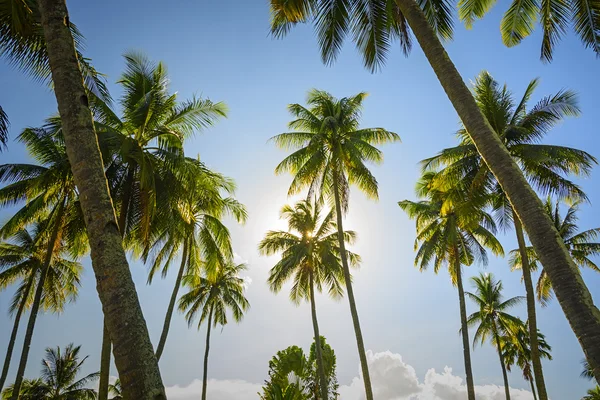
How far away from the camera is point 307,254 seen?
917 inches

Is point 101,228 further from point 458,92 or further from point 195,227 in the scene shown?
point 195,227

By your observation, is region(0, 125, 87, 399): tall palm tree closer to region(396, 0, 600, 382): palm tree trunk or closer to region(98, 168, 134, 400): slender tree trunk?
region(98, 168, 134, 400): slender tree trunk

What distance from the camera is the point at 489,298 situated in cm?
2952

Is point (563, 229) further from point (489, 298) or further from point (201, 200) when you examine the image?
point (201, 200)

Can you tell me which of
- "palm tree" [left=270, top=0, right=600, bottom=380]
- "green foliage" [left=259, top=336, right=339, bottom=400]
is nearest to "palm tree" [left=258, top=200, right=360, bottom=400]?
"green foliage" [left=259, top=336, right=339, bottom=400]

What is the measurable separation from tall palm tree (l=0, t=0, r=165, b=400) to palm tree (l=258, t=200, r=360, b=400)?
18.9 meters

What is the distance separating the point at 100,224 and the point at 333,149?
627 inches

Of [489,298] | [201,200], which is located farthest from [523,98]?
[489,298]

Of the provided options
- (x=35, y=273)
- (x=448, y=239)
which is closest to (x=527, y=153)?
(x=448, y=239)

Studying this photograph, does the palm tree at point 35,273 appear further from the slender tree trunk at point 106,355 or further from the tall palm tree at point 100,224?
the tall palm tree at point 100,224

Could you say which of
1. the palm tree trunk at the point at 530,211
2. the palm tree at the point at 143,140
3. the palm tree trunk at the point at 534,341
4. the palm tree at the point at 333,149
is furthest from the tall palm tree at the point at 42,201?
the palm tree trunk at the point at 534,341

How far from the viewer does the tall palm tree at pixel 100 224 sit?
3.03 meters

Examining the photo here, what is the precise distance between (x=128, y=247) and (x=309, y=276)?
38.2 ft

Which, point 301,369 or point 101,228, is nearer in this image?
point 101,228
